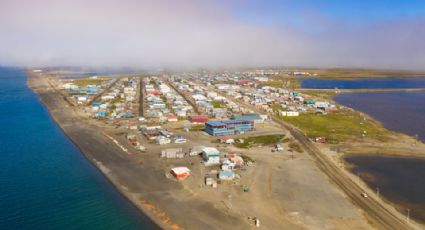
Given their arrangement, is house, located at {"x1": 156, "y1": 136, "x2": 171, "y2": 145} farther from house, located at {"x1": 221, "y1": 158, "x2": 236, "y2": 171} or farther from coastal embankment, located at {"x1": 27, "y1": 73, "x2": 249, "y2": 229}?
house, located at {"x1": 221, "y1": 158, "x2": 236, "y2": 171}

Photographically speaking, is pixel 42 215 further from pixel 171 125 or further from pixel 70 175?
pixel 171 125

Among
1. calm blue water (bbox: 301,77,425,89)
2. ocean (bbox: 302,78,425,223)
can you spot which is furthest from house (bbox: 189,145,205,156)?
calm blue water (bbox: 301,77,425,89)

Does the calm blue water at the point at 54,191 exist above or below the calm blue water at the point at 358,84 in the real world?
below

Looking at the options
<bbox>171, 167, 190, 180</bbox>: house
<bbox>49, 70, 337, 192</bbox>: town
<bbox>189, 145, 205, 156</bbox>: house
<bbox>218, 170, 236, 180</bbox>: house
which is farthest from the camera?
<bbox>189, 145, 205, 156</bbox>: house

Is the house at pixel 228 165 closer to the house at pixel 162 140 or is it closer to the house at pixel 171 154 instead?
the house at pixel 171 154

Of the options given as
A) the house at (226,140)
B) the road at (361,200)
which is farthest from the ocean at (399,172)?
the house at (226,140)

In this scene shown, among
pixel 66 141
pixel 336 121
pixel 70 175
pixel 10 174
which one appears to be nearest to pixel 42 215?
pixel 70 175

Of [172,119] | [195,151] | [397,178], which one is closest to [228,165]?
[195,151]
